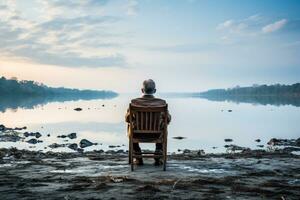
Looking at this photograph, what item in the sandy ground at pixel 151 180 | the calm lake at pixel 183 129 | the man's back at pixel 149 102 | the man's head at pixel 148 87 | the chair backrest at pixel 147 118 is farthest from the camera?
the calm lake at pixel 183 129

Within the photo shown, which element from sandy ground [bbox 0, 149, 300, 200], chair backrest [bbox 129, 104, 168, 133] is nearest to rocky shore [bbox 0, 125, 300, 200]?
sandy ground [bbox 0, 149, 300, 200]

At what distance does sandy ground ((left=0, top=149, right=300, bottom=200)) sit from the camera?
6953 mm

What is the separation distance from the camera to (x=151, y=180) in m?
8.50

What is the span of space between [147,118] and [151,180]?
2.38 meters

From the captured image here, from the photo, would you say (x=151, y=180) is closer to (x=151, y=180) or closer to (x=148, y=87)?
(x=151, y=180)

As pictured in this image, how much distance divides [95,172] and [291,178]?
4305 mm

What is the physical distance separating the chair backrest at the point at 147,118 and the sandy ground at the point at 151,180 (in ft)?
3.27

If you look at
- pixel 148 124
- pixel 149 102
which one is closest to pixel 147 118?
pixel 148 124

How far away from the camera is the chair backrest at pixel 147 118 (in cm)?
1051

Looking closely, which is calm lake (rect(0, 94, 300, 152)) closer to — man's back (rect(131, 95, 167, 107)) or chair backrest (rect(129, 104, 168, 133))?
man's back (rect(131, 95, 167, 107))

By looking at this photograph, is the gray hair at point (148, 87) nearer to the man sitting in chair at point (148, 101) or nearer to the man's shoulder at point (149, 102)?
the man sitting in chair at point (148, 101)

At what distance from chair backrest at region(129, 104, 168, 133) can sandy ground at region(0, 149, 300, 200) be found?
3.27 ft

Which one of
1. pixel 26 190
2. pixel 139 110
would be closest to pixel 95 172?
pixel 139 110

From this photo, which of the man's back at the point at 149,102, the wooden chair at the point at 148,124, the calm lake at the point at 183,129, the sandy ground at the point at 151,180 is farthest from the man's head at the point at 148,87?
the calm lake at the point at 183,129
